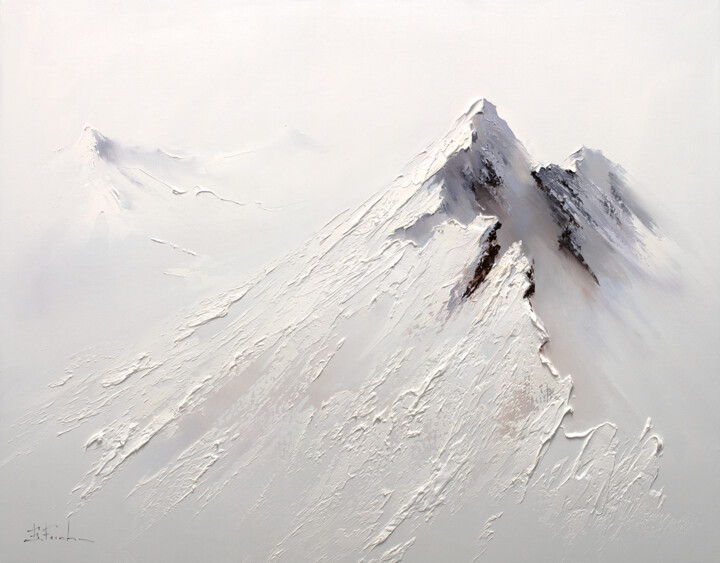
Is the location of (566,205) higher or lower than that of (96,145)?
lower

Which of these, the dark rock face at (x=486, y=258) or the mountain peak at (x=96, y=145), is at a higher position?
the mountain peak at (x=96, y=145)
